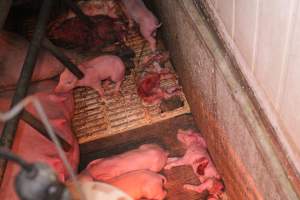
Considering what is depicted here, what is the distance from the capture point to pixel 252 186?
2.02 meters

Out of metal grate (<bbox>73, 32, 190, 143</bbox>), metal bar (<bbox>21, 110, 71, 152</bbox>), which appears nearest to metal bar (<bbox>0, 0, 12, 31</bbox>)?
metal bar (<bbox>21, 110, 71, 152</bbox>)

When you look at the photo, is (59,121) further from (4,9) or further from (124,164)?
(4,9)

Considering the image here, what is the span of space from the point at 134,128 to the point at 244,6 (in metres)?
1.58

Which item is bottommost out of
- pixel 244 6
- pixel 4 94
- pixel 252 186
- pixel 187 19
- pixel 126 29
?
pixel 252 186

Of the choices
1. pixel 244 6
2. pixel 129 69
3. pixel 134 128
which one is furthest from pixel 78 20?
pixel 244 6

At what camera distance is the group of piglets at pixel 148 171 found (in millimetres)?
2451

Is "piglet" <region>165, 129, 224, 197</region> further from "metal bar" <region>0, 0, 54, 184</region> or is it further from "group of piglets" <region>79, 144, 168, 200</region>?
"metal bar" <region>0, 0, 54, 184</region>

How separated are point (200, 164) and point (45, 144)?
0.98 metres

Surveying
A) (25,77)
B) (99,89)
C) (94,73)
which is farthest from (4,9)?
(99,89)

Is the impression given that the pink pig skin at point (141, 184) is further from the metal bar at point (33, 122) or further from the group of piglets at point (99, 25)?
the group of piglets at point (99, 25)

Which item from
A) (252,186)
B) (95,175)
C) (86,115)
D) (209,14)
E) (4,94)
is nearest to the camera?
(252,186)

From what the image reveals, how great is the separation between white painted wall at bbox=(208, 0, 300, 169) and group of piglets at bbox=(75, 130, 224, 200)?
98 cm

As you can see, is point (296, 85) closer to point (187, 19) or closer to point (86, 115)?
point (187, 19)

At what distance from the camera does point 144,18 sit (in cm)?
323
